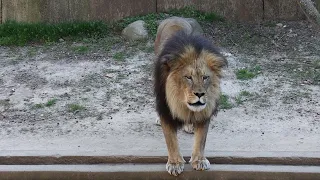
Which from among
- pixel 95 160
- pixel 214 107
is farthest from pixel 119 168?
pixel 214 107

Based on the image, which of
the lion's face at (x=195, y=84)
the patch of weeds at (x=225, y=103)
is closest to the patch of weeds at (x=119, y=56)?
the patch of weeds at (x=225, y=103)

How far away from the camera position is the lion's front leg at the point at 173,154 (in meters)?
4.00

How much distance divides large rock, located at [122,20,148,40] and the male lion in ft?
10.6

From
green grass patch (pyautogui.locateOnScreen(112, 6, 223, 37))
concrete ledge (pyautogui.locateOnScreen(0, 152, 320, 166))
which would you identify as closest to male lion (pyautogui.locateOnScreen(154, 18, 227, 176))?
concrete ledge (pyautogui.locateOnScreen(0, 152, 320, 166))

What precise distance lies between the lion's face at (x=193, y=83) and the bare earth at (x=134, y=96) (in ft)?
2.01

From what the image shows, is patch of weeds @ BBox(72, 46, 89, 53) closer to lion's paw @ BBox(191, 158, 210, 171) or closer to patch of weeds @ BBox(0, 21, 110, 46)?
patch of weeds @ BBox(0, 21, 110, 46)

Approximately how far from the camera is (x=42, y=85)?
241 inches

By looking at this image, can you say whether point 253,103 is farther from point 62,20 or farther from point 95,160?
point 62,20

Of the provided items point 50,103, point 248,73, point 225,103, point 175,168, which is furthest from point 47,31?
point 175,168

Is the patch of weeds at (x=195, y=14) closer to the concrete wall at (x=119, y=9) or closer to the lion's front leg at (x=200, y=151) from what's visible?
the concrete wall at (x=119, y=9)

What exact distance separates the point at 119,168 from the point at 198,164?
0.60 m

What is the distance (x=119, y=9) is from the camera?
25.8ft

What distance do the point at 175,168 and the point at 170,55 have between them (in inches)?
32.4

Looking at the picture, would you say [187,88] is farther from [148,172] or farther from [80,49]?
[80,49]
